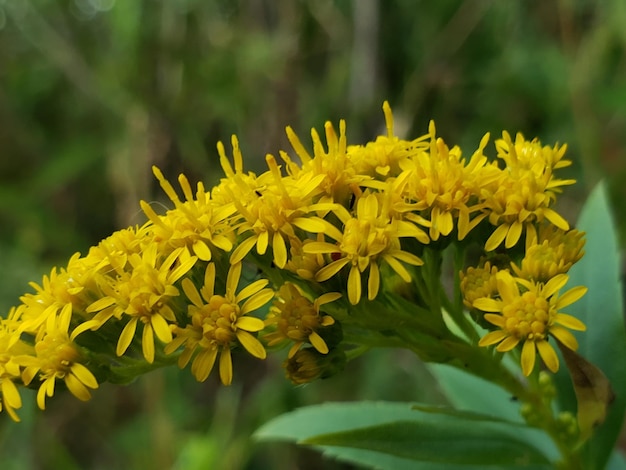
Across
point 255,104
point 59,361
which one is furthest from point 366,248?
point 255,104

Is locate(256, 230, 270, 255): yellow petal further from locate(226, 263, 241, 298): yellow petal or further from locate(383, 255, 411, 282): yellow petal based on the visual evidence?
locate(383, 255, 411, 282): yellow petal

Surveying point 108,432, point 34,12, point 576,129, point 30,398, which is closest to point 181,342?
point 30,398

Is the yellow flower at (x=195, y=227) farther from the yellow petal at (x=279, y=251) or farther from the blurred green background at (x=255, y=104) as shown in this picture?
the blurred green background at (x=255, y=104)

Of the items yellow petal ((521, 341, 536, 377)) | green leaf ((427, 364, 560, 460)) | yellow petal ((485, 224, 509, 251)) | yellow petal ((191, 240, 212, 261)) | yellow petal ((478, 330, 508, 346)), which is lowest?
green leaf ((427, 364, 560, 460))

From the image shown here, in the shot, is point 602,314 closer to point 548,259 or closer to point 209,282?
point 548,259

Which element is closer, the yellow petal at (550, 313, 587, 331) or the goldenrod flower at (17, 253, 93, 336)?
the yellow petal at (550, 313, 587, 331)

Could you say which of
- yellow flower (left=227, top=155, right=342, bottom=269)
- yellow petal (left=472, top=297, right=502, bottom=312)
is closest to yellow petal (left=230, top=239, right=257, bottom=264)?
yellow flower (left=227, top=155, right=342, bottom=269)
